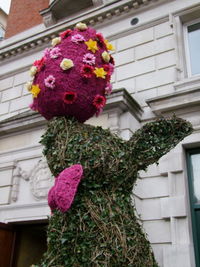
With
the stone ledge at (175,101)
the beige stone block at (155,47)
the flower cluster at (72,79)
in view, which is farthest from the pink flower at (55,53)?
the beige stone block at (155,47)

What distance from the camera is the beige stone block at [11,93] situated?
860cm

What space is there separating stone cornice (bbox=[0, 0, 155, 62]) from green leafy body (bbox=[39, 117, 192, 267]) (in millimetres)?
5102

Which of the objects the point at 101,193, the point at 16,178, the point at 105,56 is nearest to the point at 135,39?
the point at 105,56

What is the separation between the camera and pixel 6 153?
7.09 m

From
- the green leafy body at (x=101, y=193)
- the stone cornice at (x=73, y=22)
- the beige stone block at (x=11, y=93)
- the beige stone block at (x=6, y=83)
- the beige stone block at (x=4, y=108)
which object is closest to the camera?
the green leafy body at (x=101, y=193)

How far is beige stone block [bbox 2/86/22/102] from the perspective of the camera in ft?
28.2

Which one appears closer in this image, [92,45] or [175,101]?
[92,45]

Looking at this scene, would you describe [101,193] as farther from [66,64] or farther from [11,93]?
[11,93]

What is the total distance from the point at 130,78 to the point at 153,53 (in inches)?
28.3

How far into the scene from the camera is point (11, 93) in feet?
28.6

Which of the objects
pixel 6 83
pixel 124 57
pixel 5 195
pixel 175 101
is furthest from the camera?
pixel 6 83

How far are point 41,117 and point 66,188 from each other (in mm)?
3861

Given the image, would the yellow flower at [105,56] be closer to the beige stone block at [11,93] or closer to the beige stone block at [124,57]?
the beige stone block at [124,57]

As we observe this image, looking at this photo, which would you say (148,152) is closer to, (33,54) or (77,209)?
(77,209)
